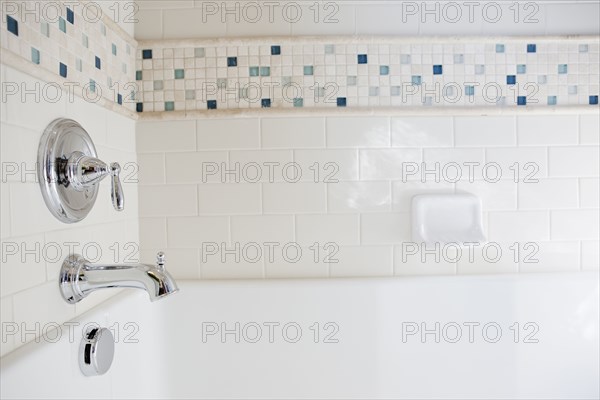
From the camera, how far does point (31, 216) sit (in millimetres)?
938

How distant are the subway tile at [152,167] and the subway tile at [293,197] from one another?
0.99 feet

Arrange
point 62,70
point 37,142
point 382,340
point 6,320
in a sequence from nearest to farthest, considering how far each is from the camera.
Result: point 6,320 → point 37,142 → point 62,70 → point 382,340

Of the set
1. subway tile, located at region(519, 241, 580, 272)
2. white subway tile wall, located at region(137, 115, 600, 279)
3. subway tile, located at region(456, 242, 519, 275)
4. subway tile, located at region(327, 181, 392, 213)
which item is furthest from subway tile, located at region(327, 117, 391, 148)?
subway tile, located at region(519, 241, 580, 272)

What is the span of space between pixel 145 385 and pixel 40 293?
20.4 inches

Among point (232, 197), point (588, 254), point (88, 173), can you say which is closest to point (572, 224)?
point (588, 254)

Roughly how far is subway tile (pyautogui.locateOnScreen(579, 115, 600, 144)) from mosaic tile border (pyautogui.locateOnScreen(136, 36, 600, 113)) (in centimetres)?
9

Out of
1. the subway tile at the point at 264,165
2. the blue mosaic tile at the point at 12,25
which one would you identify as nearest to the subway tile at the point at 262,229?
the subway tile at the point at 264,165

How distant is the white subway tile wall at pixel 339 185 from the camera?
4.86 ft

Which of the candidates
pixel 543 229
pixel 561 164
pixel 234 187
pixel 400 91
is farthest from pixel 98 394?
pixel 561 164

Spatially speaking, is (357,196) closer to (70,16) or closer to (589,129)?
(589,129)

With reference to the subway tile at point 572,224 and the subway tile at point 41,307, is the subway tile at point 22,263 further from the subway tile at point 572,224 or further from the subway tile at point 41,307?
the subway tile at point 572,224

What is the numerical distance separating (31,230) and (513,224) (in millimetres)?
1249

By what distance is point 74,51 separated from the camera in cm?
113

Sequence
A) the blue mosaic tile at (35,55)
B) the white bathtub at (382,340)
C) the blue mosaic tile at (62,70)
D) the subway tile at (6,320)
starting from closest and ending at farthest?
1. the subway tile at (6,320)
2. the blue mosaic tile at (35,55)
3. the blue mosaic tile at (62,70)
4. the white bathtub at (382,340)
